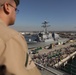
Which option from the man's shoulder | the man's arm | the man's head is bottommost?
the man's arm

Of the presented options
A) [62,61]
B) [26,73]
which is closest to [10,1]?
[26,73]

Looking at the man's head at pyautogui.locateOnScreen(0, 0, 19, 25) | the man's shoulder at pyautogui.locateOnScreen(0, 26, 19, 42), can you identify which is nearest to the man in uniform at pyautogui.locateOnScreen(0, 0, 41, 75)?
the man's shoulder at pyautogui.locateOnScreen(0, 26, 19, 42)

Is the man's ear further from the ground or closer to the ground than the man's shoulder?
further from the ground

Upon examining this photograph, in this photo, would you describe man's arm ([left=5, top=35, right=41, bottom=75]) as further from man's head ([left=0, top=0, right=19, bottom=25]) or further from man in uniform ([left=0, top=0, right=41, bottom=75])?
man's head ([left=0, top=0, right=19, bottom=25])

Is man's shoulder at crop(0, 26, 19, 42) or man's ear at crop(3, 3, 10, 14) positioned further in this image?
man's ear at crop(3, 3, 10, 14)

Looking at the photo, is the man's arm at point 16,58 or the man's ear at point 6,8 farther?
the man's ear at point 6,8

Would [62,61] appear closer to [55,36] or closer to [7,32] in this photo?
[55,36]

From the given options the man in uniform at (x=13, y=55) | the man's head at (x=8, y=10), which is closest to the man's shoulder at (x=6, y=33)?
the man in uniform at (x=13, y=55)

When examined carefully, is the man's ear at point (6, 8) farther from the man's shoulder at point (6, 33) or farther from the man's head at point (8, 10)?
the man's shoulder at point (6, 33)
